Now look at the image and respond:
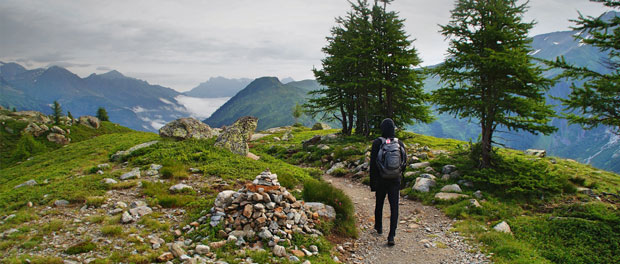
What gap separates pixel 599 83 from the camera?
31.0 feet

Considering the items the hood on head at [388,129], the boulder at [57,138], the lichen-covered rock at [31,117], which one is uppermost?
the hood on head at [388,129]

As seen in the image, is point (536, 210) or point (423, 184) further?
point (423, 184)

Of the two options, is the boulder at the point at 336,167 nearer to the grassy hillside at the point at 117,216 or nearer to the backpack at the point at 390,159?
the grassy hillside at the point at 117,216

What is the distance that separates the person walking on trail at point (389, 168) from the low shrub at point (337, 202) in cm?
135

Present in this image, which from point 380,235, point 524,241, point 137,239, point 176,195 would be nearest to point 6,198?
point 176,195

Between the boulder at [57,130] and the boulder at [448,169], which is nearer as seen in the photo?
the boulder at [448,169]

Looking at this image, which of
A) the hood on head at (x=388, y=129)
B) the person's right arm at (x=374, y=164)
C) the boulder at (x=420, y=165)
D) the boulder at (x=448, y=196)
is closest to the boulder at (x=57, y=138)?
the boulder at (x=420, y=165)

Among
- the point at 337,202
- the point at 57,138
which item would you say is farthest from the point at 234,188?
the point at 57,138

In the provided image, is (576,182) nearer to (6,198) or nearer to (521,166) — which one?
(521,166)

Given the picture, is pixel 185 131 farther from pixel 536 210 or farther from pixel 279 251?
pixel 536 210

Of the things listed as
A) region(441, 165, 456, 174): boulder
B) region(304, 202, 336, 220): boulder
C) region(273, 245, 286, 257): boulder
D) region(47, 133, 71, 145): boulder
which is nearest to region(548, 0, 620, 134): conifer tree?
region(441, 165, 456, 174): boulder

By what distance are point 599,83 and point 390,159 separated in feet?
25.0

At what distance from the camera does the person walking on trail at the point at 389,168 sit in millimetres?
8730

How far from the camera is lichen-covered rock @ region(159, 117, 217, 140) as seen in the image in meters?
19.2
